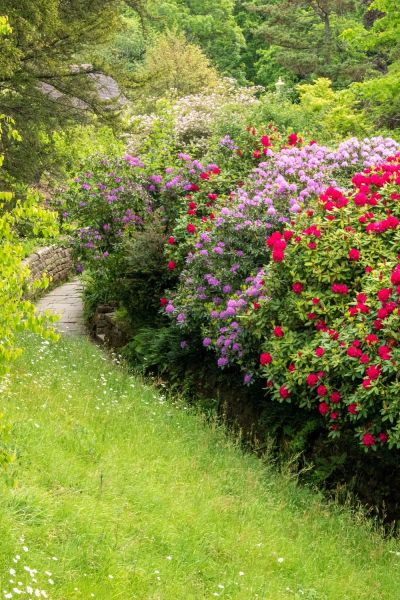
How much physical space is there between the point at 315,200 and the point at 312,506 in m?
3.80

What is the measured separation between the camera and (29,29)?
32.3 ft

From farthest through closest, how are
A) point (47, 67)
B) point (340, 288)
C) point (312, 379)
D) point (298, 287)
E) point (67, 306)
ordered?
1. point (67, 306)
2. point (47, 67)
3. point (298, 287)
4. point (340, 288)
5. point (312, 379)

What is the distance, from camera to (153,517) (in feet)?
15.8

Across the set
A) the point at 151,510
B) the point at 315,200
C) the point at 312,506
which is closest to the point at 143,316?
the point at 315,200

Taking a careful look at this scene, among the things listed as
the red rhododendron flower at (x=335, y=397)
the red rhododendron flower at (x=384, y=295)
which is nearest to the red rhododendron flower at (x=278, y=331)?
the red rhododendron flower at (x=335, y=397)

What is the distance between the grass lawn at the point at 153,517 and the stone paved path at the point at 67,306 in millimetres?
4951

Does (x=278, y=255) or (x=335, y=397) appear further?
(x=278, y=255)

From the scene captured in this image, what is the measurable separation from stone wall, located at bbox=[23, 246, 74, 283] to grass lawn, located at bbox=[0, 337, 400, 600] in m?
8.06

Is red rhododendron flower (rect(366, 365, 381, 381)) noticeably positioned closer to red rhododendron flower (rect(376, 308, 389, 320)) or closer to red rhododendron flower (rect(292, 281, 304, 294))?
red rhododendron flower (rect(376, 308, 389, 320))

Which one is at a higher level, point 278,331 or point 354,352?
point 354,352

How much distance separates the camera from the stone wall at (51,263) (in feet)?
49.5

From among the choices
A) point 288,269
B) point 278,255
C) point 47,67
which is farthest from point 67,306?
point 278,255

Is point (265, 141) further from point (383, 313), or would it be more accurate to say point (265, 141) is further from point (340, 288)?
point (383, 313)

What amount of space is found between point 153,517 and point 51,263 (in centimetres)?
1237
